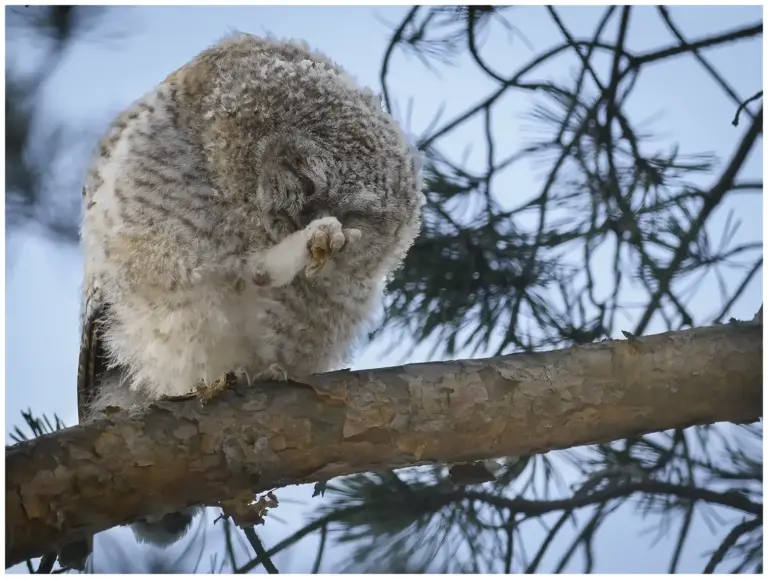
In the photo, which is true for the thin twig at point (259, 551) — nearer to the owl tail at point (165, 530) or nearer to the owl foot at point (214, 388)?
the owl tail at point (165, 530)

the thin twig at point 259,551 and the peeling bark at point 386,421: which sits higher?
the peeling bark at point 386,421

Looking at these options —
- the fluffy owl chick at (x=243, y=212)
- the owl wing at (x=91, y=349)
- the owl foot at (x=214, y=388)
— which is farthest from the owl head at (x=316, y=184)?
the owl wing at (x=91, y=349)

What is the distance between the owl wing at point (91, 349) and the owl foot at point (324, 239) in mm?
311

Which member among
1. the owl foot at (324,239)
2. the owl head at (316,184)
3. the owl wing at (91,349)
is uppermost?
the owl head at (316,184)

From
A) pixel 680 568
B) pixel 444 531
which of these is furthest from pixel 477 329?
pixel 680 568

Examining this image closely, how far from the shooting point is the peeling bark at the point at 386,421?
0.78m

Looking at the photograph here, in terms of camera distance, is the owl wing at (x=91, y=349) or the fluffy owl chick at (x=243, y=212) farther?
the owl wing at (x=91, y=349)

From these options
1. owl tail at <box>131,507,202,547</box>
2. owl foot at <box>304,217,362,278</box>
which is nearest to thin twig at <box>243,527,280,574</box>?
owl tail at <box>131,507,202,547</box>

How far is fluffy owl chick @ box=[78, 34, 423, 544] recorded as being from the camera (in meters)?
0.87

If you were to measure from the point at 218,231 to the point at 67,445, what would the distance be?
261 millimetres

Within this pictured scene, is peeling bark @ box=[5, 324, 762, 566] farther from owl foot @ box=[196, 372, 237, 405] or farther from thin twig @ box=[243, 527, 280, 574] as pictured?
thin twig @ box=[243, 527, 280, 574]

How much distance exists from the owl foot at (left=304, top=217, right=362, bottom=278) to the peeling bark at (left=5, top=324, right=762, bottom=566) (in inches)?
4.8

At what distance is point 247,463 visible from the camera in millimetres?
803

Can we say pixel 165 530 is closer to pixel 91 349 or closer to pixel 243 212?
pixel 91 349
